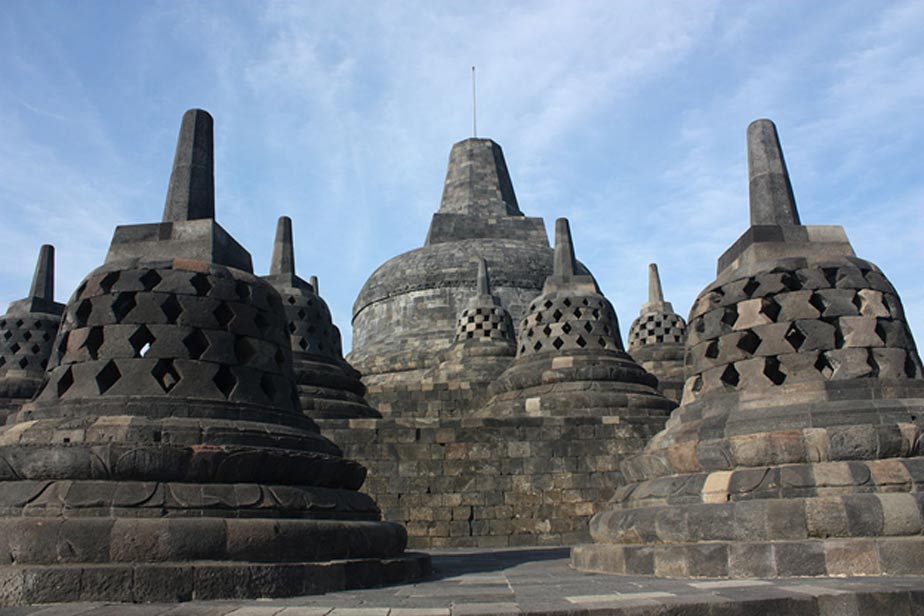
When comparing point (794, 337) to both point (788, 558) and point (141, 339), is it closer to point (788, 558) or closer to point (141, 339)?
point (788, 558)

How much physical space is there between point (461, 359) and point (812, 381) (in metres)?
12.2

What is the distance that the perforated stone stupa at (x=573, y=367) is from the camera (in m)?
12.2

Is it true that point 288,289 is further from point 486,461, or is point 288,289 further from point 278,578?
point 278,578

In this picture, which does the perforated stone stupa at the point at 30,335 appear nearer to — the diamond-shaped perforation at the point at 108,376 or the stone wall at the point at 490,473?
the stone wall at the point at 490,473

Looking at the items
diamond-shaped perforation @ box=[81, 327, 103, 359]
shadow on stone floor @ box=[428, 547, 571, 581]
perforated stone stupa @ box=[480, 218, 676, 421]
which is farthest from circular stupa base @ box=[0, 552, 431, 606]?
perforated stone stupa @ box=[480, 218, 676, 421]

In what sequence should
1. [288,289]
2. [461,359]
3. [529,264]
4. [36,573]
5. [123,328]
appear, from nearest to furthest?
[36,573]
[123,328]
[288,289]
[461,359]
[529,264]

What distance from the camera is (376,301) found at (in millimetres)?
25672

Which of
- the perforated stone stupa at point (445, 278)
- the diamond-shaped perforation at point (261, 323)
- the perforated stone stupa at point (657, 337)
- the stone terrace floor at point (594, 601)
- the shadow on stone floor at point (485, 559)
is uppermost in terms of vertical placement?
the perforated stone stupa at point (445, 278)

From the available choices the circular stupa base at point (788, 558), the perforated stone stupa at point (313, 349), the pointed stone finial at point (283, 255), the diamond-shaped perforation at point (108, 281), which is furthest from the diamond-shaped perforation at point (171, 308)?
the pointed stone finial at point (283, 255)

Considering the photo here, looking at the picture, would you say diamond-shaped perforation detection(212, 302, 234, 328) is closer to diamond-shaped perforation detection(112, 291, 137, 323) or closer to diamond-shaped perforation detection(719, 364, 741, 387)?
diamond-shaped perforation detection(112, 291, 137, 323)

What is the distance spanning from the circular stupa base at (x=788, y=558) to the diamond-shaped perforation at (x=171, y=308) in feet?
12.5

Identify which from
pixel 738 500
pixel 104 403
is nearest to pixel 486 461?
pixel 738 500

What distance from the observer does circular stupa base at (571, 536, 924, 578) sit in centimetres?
449

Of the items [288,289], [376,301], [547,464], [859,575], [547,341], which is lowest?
[859,575]
